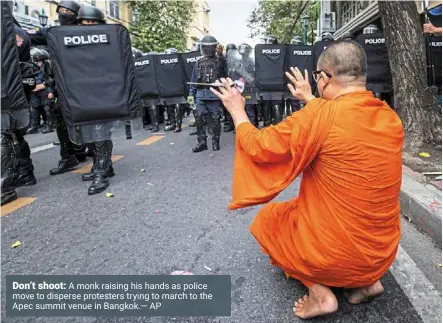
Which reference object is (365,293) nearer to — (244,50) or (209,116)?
(209,116)

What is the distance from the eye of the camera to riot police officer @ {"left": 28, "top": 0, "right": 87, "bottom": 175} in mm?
4281

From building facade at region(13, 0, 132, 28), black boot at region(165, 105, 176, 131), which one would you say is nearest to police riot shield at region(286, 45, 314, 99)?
black boot at region(165, 105, 176, 131)

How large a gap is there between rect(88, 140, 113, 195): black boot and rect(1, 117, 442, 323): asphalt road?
12 centimetres

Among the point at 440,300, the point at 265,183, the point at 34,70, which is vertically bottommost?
the point at 440,300

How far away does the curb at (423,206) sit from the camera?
2781 millimetres

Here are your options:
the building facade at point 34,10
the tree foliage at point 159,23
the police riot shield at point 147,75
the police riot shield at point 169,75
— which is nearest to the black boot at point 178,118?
the police riot shield at point 169,75

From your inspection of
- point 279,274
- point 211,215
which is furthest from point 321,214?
point 211,215

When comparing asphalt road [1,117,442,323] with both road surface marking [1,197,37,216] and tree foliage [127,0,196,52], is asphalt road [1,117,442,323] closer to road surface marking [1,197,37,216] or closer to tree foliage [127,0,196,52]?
road surface marking [1,197,37,216]

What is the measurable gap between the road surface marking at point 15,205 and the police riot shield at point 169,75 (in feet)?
18.8

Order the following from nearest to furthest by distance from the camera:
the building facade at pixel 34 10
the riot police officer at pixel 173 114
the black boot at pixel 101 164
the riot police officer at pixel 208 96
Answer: the black boot at pixel 101 164 < the riot police officer at pixel 208 96 < the riot police officer at pixel 173 114 < the building facade at pixel 34 10

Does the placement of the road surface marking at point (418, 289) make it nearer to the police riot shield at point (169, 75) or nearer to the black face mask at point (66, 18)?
the black face mask at point (66, 18)

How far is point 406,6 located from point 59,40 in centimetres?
454

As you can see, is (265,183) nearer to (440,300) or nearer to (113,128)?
(440,300)

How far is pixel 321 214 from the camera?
179cm
